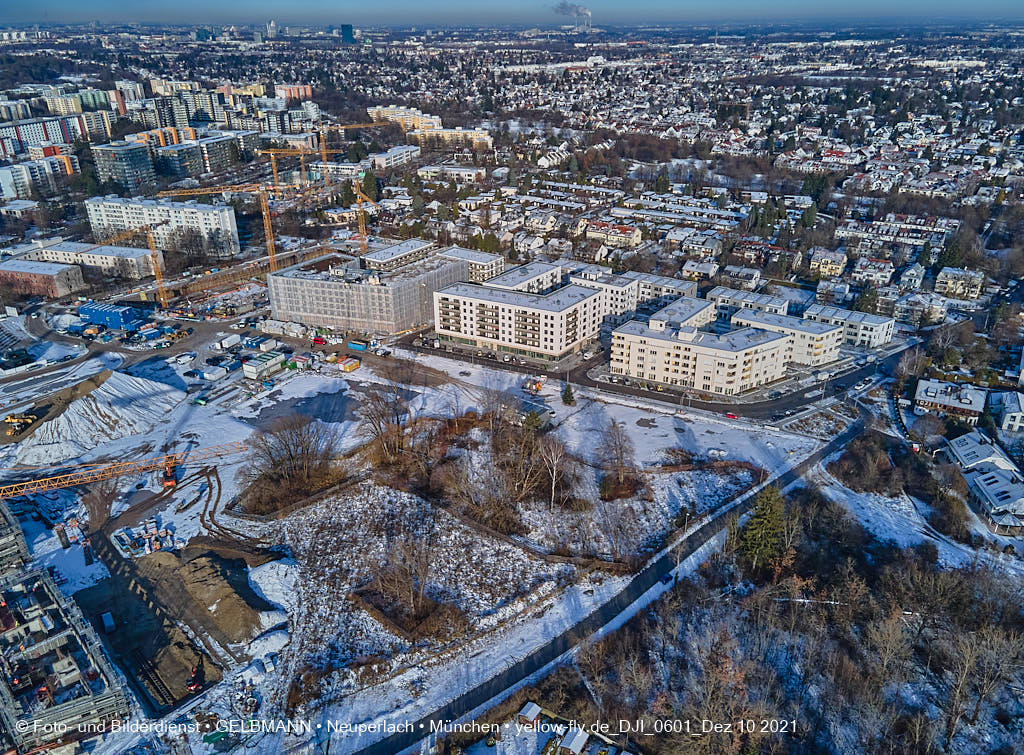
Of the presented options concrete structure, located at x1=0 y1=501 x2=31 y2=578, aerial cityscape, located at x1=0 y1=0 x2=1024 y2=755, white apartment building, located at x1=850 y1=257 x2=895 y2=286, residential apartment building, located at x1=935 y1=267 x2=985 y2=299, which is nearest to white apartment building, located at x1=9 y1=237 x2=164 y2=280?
aerial cityscape, located at x1=0 y1=0 x2=1024 y2=755

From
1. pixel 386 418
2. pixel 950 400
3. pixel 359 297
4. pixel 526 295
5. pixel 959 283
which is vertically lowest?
pixel 950 400

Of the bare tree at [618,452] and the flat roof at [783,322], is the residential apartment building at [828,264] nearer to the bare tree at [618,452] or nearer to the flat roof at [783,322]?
the flat roof at [783,322]

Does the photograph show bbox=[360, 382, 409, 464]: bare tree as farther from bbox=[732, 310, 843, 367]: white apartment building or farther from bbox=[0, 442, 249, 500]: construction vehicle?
bbox=[732, 310, 843, 367]: white apartment building

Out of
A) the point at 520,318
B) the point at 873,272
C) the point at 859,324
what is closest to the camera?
the point at 520,318

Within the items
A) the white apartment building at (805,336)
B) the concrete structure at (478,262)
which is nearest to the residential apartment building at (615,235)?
the concrete structure at (478,262)

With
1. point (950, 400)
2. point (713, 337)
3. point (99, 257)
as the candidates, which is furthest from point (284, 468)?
point (99, 257)

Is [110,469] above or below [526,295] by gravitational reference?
below

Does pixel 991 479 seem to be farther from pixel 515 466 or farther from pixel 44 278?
pixel 44 278

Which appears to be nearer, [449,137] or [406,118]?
[449,137]
